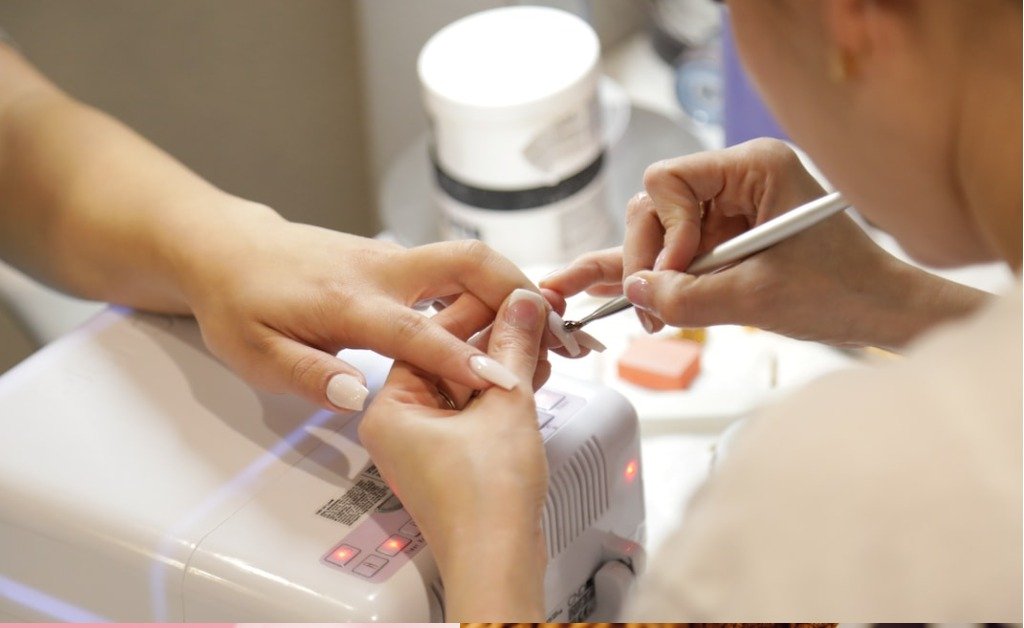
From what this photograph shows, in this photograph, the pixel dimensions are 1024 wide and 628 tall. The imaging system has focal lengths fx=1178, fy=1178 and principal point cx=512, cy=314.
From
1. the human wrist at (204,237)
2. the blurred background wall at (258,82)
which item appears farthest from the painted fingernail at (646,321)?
the blurred background wall at (258,82)

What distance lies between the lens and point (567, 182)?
0.94 meters

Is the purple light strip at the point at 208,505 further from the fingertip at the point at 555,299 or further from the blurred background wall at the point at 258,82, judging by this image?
the blurred background wall at the point at 258,82

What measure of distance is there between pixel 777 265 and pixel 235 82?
0.67 metres

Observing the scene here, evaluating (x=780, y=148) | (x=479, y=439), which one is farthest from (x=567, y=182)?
(x=479, y=439)

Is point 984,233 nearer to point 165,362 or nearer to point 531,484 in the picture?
point 531,484

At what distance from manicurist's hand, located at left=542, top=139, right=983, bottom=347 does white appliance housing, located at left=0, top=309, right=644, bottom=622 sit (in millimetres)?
85

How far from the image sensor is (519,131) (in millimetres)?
900

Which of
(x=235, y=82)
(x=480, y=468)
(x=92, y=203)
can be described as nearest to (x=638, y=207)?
(x=480, y=468)

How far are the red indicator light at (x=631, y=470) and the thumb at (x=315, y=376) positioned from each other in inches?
5.6

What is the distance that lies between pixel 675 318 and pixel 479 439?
0.16 metres

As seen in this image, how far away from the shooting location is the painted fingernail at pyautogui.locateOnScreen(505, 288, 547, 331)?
0.59 meters

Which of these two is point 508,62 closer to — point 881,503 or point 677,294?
point 677,294

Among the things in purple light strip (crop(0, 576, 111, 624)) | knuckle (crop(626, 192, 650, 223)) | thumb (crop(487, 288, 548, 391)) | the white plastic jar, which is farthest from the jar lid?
purple light strip (crop(0, 576, 111, 624))

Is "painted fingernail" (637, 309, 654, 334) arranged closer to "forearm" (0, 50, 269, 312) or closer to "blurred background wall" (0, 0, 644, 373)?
"forearm" (0, 50, 269, 312)
